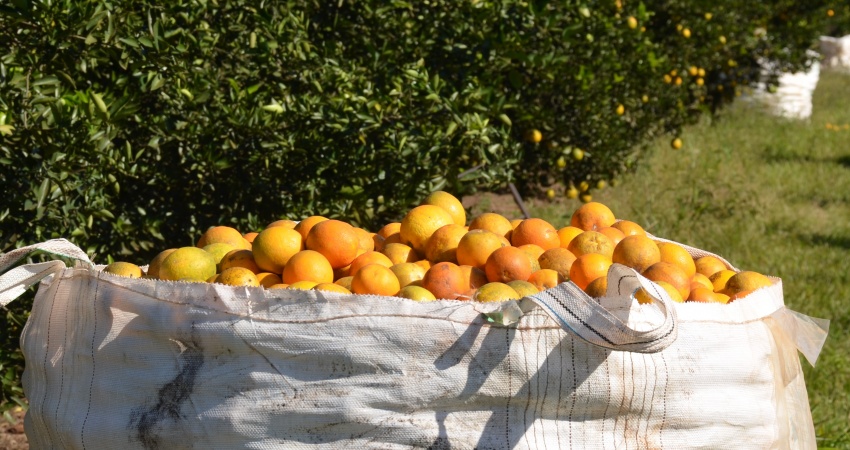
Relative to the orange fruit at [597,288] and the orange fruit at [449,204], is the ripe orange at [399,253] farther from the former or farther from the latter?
the orange fruit at [597,288]

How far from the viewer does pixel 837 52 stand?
49.3 ft

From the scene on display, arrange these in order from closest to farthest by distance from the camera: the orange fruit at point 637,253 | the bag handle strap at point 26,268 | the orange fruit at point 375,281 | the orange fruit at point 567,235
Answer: the bag handle strap at point 26,268
the orange fruit at point 375,281
the orange fruit at point 637,253
the orange fruit at point 567,235

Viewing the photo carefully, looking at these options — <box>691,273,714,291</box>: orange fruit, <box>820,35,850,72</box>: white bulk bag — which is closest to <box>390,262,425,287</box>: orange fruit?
<box>691,273,714,291</box>: orange fruit

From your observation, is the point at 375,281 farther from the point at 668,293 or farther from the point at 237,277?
the point at 668,293

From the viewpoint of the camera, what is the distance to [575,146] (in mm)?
5680

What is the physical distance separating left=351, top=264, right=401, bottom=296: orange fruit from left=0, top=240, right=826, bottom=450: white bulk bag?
31 cm

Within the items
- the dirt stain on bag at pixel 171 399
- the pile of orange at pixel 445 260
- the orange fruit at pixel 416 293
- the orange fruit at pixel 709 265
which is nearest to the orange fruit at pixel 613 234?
the pile of orange at pixel 445 260

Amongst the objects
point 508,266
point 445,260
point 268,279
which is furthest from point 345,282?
point 508,266

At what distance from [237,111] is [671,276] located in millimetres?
1695

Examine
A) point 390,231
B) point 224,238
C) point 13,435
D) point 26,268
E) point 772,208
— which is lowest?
point 772,208

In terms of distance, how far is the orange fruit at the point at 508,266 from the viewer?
6.52ft

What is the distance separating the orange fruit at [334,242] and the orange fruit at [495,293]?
424 millimetres

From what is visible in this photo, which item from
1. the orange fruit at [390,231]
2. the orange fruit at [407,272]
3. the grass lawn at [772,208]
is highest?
the orange fruit at [407,272]

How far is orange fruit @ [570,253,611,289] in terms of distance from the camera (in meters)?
1.99
